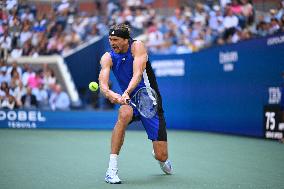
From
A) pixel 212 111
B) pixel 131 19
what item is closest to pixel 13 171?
pixel 212 111

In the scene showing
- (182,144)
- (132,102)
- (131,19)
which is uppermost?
(131,19)

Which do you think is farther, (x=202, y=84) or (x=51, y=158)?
(x=202, y=84)

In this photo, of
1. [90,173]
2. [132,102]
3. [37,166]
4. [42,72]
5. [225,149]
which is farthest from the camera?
[42,72]

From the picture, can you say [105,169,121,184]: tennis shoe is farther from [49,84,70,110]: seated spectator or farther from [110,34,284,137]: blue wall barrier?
[49,84,70,110]: seated spectator

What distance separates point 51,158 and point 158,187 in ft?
12.0

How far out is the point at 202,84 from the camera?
56.0ft

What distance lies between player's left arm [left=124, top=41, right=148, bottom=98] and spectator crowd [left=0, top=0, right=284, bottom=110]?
8812 millimetres

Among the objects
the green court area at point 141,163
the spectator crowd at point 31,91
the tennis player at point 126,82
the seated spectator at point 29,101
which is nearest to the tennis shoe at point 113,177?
the tennis player at point 126,82

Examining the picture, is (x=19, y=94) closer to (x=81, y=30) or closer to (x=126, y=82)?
(x=81, y=30)

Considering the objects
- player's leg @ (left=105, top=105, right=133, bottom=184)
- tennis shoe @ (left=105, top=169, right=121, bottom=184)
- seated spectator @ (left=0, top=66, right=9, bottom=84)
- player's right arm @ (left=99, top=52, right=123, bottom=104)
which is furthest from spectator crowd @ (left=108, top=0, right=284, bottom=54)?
tennis shoe @ (left=105, top=169, right=121, bottom=184)

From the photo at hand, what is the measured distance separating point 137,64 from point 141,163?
2.64 metres

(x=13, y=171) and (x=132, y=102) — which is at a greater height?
(x=132, y=102)

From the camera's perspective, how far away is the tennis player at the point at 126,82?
6832 mm

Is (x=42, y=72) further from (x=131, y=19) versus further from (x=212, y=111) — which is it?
(x=212, y=111)
